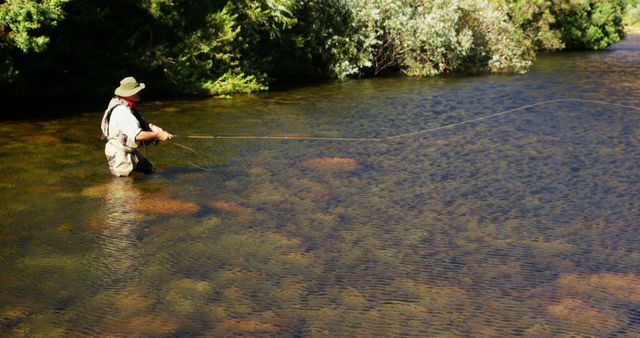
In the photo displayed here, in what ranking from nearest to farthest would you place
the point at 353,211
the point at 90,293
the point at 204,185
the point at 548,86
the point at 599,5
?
the point at 90,293
the point at 353,211
the point at 204,185
the point at 548,86
the point at 599,5

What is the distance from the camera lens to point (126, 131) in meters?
9.87

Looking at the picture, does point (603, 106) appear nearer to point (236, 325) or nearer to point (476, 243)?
point (476, 243)

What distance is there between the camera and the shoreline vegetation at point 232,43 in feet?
51.9

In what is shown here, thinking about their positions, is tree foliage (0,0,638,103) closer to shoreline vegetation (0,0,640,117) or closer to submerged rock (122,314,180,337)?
shoreline vegetation (0,0,640,117)

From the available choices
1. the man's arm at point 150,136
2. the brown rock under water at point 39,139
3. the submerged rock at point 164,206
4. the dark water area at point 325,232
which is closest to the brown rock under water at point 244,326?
the dark water area at point 325,232

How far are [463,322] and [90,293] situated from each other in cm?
305

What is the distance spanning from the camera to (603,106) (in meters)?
17.8

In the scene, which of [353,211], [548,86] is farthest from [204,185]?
[548,86]

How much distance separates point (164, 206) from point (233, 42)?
1091 centimetres

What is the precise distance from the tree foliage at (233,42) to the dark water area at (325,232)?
1963mm

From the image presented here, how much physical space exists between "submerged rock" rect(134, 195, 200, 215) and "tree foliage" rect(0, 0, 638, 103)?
6.11 metres

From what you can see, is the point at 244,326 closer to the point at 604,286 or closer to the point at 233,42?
the point at 604,286

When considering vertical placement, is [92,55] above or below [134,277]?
above

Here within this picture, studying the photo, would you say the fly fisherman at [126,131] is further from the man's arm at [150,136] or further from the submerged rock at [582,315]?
the submerged rock at [582,315]
